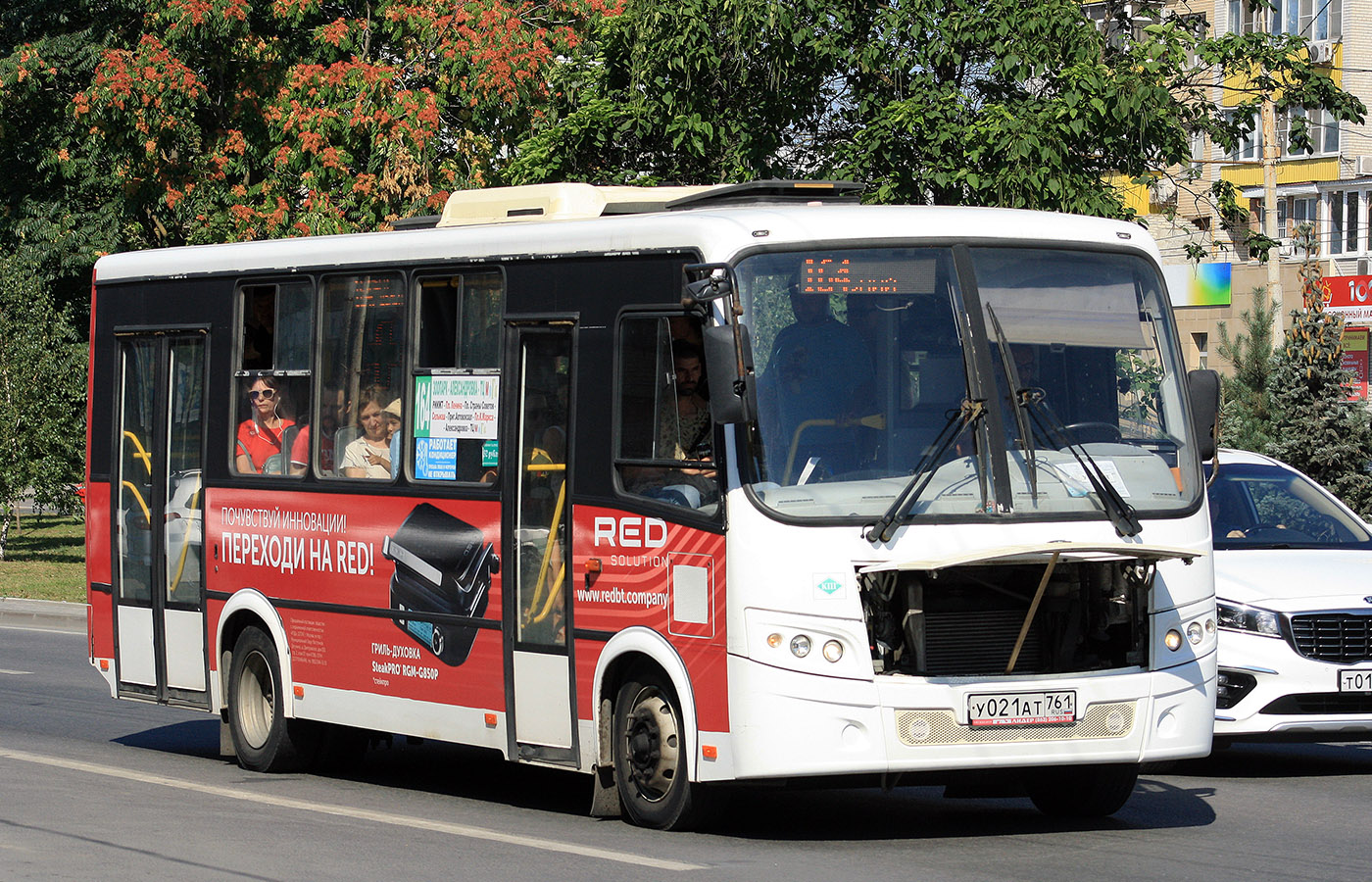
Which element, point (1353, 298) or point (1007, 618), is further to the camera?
point (1353, 298)

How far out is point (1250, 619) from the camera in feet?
38.0

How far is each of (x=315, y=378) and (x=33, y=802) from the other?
2.95 m

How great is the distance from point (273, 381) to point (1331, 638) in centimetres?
622

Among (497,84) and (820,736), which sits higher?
(497,84)

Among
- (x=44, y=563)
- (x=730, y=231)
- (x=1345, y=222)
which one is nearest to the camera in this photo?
(x=730, y=231)

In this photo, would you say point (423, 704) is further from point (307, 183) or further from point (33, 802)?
point (307, 183)

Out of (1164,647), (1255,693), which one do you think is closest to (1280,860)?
(1164,647)

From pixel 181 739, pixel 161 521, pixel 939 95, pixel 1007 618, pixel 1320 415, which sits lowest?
pixel 181 739

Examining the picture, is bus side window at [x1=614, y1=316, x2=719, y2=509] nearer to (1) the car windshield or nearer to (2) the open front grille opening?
(2) the open front grille opening

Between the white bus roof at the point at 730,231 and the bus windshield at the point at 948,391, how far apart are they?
10cm

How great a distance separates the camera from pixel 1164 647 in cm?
916

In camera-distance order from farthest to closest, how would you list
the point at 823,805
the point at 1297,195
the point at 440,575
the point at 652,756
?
the point at 1297,195 → the point at 440,575 → the point at 823,805 → the point at 652,756

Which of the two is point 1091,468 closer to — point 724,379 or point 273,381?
point 724,379

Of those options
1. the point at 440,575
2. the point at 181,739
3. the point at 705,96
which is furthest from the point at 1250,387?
the point at 440,575
